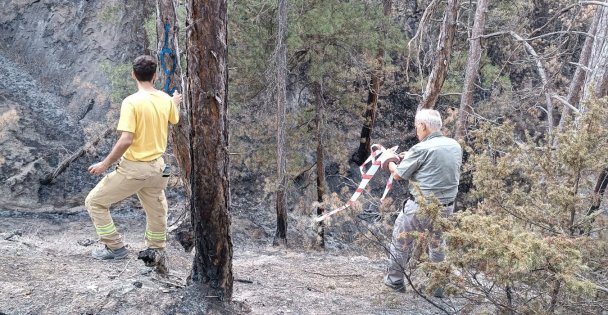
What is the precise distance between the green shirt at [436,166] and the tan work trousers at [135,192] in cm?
229

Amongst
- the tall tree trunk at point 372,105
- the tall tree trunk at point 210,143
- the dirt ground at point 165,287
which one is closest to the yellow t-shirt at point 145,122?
the tall tree trunk at point 210,143

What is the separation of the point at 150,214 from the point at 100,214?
0.45m

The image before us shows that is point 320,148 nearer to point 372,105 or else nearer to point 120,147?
point 372,105

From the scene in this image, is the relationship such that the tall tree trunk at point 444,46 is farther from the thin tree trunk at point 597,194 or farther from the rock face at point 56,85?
the rock face at point 56,85

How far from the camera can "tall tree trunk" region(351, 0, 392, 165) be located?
13.2m

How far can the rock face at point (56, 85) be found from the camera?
38.1ft

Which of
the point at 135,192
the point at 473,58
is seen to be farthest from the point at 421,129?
the point at 473,58

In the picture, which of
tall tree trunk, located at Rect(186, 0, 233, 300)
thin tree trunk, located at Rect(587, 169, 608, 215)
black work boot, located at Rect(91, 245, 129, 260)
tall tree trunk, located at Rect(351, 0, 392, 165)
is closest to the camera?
tall tree trunk, located at Rect(186, 0, 233, 300)

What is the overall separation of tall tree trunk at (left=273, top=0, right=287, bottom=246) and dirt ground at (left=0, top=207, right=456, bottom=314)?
4.65m

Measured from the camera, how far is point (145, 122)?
4355mm

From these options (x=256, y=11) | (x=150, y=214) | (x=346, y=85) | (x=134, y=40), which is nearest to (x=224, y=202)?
(x=150, y=214)

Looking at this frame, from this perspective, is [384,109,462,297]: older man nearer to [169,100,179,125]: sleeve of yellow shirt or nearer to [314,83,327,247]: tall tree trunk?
[169,100,179,125]: sleeve of yellow shirt

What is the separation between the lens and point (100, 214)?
15.5 feet

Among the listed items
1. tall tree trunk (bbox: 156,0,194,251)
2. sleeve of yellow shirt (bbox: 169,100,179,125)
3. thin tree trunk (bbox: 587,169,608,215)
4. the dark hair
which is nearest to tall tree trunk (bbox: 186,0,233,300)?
the dark hair
